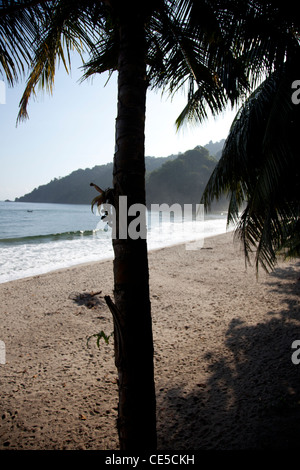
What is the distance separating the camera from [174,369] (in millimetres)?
3750

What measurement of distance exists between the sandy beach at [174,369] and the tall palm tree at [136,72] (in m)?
1.22

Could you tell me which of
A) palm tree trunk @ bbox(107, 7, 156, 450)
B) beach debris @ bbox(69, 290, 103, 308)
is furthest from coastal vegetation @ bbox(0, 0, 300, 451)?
beach debris @ bbox(69, 290, 103, 308)

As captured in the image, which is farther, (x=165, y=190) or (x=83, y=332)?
(x=165, y=190)

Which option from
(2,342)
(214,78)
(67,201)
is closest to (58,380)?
(2,342)

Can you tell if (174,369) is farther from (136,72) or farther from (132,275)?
(136,72)

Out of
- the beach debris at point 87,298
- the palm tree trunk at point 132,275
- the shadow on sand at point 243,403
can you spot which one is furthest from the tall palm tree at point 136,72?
the beach debris at point 87,298

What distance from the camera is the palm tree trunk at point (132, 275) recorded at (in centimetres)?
A: 172

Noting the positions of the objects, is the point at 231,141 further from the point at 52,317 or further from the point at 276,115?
the point at 52,317

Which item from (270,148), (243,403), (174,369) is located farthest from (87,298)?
(270,148)

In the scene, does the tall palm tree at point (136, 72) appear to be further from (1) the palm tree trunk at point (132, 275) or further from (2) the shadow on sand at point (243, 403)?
(2) the shadow on sand at point (243, 403)

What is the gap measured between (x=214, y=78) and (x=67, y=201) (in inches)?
5546

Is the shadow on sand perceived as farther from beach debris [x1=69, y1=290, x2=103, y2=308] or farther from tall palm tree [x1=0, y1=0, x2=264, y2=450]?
beach debris [x1=69, y1=290, x2=103, y2=308]

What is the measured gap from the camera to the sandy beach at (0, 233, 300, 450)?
2635 millimetres

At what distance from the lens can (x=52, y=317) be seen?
18.5 ft
